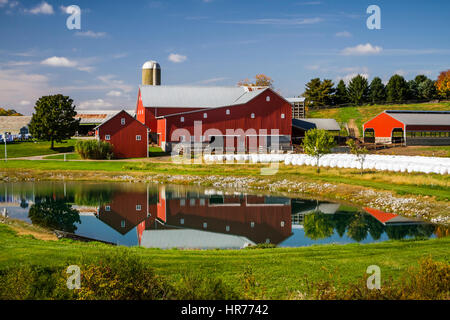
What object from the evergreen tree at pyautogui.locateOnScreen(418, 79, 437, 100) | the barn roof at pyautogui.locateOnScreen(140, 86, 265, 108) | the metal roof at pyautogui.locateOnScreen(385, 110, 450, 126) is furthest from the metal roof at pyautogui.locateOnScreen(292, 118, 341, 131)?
the evergreen tree at pyautogui.locateOnScreen(418, 79, 437, 100)

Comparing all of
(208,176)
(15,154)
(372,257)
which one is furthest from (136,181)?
(372,257)

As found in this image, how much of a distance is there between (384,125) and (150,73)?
37511 millimetres

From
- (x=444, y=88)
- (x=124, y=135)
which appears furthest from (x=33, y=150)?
(x=444, y=88)

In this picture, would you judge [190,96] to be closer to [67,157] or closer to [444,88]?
[67,157]

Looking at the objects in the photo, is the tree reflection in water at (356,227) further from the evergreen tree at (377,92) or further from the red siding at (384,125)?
the evergreen tree at (377,92)

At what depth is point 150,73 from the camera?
241 ft

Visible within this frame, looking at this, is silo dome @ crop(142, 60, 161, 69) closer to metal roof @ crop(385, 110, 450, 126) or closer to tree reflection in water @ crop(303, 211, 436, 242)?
metal roof @ crop(385, 110, 450, 126)

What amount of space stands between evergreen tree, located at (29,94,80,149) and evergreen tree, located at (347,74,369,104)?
58.7 meters

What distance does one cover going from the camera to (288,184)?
3181 centimetres

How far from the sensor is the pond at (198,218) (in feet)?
60.8

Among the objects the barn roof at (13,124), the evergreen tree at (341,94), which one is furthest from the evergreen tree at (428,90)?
the barn roof at (13,124)
